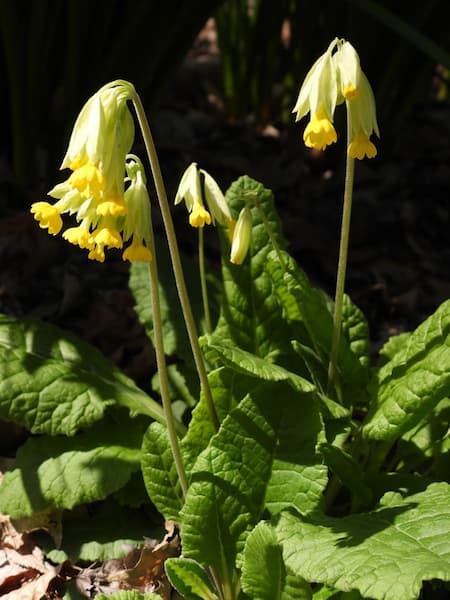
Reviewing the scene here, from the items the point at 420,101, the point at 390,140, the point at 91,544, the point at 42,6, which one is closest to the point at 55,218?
the point at 91,544

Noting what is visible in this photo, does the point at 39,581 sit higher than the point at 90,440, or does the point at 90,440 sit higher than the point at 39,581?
the point at 90,440

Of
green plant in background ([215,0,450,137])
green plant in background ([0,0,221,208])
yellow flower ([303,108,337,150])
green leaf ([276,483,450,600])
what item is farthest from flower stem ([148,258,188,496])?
green plant in background ([215,0,450,137])

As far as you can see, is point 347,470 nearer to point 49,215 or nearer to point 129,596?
point 129,596

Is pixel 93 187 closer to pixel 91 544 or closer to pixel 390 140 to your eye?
pixel 91 544

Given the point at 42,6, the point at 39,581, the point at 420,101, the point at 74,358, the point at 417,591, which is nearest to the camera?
the point at 417,591

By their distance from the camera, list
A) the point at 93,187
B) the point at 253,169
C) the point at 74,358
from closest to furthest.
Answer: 1. the point at 93,187
2. the point at 74,358
3. the point at 253,169

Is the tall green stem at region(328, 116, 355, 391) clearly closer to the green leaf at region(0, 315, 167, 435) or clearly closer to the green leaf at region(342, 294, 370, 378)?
the green leaf at region(342, 294, 370, 378)
